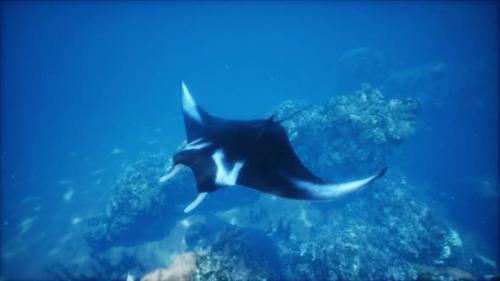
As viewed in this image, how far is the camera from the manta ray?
10.7ft

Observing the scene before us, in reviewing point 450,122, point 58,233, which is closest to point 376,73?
point 450,122

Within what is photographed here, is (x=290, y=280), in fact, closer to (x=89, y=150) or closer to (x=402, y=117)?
(x=402, y=117)

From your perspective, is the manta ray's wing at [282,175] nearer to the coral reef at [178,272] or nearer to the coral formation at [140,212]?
the coral reef at [178,272]

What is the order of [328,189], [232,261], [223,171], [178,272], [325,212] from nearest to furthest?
[328,189]
[223,171]
[178,272]
[232,261]
[325,212]

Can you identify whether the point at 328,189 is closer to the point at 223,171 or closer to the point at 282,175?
the point at 282,175

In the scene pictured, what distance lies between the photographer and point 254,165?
3652 mm

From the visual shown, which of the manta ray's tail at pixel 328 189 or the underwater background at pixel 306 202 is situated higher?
the manta ray's tail at pixel 328 189

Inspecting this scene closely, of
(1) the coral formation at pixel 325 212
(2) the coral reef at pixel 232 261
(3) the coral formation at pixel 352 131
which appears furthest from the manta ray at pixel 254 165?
(3) the coral formation at pixel 352 131

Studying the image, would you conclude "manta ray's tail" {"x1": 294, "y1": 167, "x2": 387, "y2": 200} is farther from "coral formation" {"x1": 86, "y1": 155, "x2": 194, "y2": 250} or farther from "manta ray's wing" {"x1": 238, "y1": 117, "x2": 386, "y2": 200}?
"coral formation" {"x1": 86, "y1": 155, "x2": 194, "y2": 250}

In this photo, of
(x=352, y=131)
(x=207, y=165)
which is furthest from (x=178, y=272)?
(x=352, y=131)

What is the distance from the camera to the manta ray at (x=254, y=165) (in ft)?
10.7

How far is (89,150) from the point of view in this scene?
25812 millimetres

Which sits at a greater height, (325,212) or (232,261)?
(232,261)

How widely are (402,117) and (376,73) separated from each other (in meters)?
18.7
